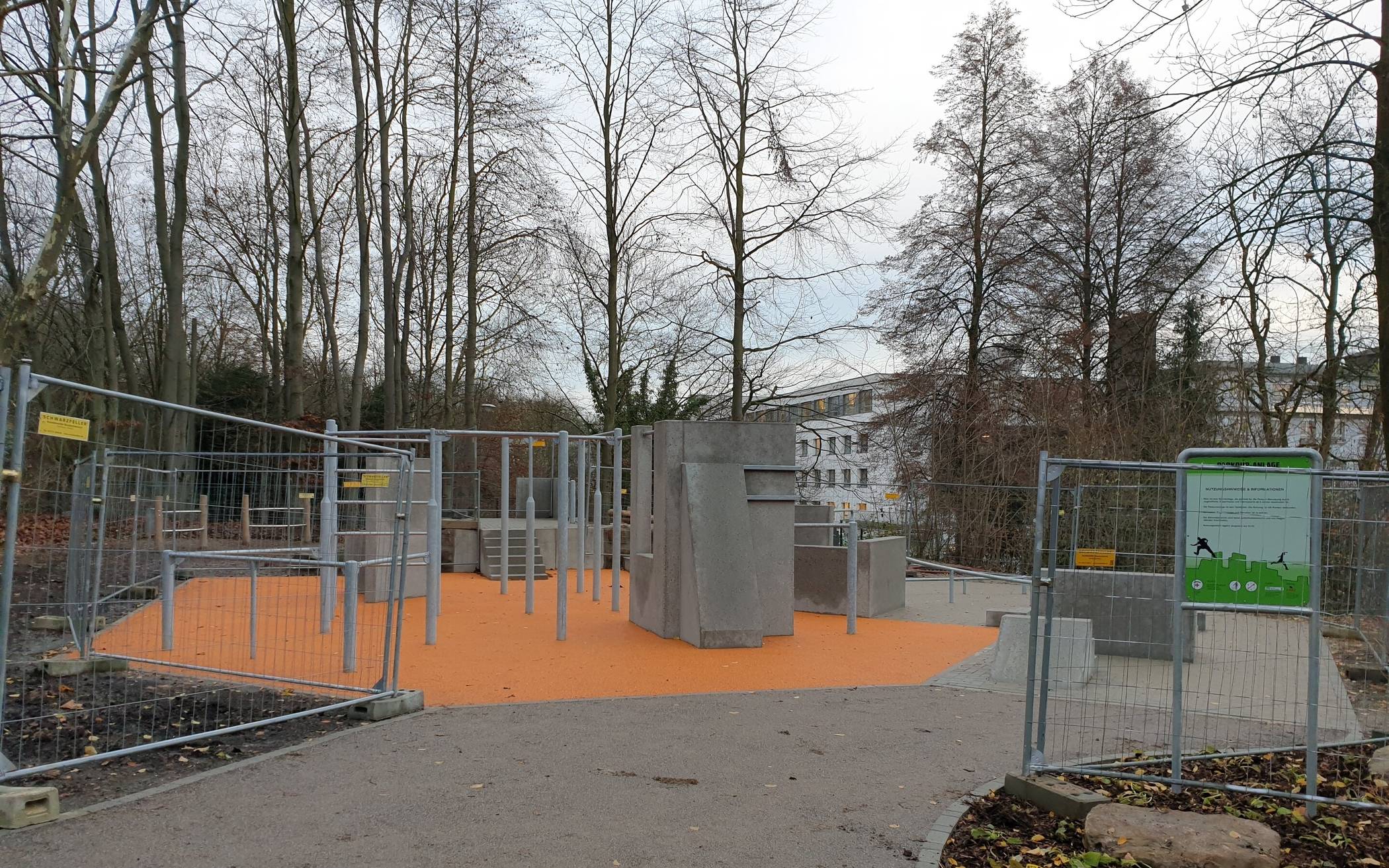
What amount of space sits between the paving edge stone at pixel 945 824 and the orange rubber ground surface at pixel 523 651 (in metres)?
2.95

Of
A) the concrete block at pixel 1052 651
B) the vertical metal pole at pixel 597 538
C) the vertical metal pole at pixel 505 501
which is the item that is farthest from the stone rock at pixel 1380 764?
the vertical metal pole at pixel 505 501

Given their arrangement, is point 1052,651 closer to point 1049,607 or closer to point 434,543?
point 1049,607

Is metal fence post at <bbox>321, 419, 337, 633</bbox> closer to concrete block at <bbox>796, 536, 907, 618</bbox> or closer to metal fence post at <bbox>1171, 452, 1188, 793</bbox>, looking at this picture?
concrete block at <bbox>796, 536, 907, 618</bbox>

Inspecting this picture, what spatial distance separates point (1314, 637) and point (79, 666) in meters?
7.83

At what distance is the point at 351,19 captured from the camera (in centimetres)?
2086

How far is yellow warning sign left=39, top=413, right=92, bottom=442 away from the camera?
→ 15.1 ft

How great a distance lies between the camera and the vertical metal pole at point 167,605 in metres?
8.27

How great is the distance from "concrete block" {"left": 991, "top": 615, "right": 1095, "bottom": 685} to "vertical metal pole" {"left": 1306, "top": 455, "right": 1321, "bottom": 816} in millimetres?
3322

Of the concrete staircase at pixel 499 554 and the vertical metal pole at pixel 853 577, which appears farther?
the concrete staircase at pixel 499 554

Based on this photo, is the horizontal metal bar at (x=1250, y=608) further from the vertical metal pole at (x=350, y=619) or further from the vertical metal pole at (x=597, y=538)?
the vertical metal pole at (x=597, y=538)

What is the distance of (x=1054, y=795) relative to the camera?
4.79m

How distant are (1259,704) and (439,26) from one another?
20.3 meters

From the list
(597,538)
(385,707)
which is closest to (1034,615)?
(385,707)

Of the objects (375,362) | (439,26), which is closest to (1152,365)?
(439,26)
